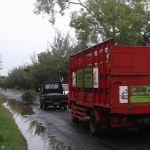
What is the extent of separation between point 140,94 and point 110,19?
14244 mm

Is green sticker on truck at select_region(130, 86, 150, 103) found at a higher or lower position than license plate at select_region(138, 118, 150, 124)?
higher

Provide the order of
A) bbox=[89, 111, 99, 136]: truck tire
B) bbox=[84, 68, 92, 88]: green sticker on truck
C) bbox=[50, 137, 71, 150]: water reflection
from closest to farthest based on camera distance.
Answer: bbox=[50, 137, 71, 150]: water reflection < bbox=[89, 111, 99, 136]: truck tire < bbox=[84, 68, 92, 88]: green sticker on truck

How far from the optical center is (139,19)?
24.1m

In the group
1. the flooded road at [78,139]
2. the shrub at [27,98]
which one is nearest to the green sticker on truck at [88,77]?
the flooded road at [78,139]

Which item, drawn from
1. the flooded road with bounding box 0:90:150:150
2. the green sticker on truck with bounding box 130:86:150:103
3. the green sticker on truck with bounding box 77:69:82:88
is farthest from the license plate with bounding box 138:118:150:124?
the green sticker on truck with bounding box 77:69:82:88

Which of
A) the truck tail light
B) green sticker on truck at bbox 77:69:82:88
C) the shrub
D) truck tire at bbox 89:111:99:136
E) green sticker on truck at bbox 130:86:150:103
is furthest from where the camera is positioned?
the shrub

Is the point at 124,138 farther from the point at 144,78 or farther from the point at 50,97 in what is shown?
the point at 50,97

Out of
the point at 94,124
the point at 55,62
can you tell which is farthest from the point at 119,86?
the point at 55,62

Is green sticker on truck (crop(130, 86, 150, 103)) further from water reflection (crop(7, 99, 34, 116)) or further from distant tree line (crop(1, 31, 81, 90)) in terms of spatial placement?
distant tree line (crop(1, 31, 81, 90))

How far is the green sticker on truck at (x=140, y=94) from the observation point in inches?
412

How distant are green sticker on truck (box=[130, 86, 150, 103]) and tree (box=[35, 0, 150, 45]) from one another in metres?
13.2

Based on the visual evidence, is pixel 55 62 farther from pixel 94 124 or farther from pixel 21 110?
pixel 94 124

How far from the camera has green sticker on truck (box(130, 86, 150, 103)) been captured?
10.5 metres

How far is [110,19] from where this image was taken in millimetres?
24078
